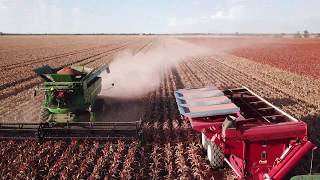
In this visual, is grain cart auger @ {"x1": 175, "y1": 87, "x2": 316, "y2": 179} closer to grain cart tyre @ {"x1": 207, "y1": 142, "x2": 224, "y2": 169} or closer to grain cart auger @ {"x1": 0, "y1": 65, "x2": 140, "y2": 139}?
grain cart tyre @ {"x1": 207, "y1": 142, "x2": 224, "y2": 169}

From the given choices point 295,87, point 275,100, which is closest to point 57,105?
point 275,100

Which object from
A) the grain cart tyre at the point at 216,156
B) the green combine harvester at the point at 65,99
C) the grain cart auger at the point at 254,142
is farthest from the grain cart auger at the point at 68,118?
the grain cart auger at the point at 254,142

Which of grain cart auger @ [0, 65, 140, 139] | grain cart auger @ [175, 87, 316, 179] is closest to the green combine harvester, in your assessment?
grain cart auger @ [0, 65, 140, 139]

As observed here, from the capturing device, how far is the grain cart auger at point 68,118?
33.8ft

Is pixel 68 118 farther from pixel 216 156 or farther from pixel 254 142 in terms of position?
pixel 254 142

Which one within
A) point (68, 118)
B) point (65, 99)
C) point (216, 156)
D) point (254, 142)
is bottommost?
point (216, 156)

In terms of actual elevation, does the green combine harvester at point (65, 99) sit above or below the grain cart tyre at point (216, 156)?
above

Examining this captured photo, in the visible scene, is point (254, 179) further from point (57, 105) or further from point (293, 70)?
point (293, 70)

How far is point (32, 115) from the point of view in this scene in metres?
14.2

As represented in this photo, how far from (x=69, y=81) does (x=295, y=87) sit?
40.0 feet

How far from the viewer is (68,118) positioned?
11.3 meters

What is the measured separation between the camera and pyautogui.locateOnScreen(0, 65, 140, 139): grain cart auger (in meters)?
10.3

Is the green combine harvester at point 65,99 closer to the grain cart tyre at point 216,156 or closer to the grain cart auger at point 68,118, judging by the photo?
the grain cart auger at point 68,118

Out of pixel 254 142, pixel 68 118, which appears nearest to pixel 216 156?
pixel 254 142
